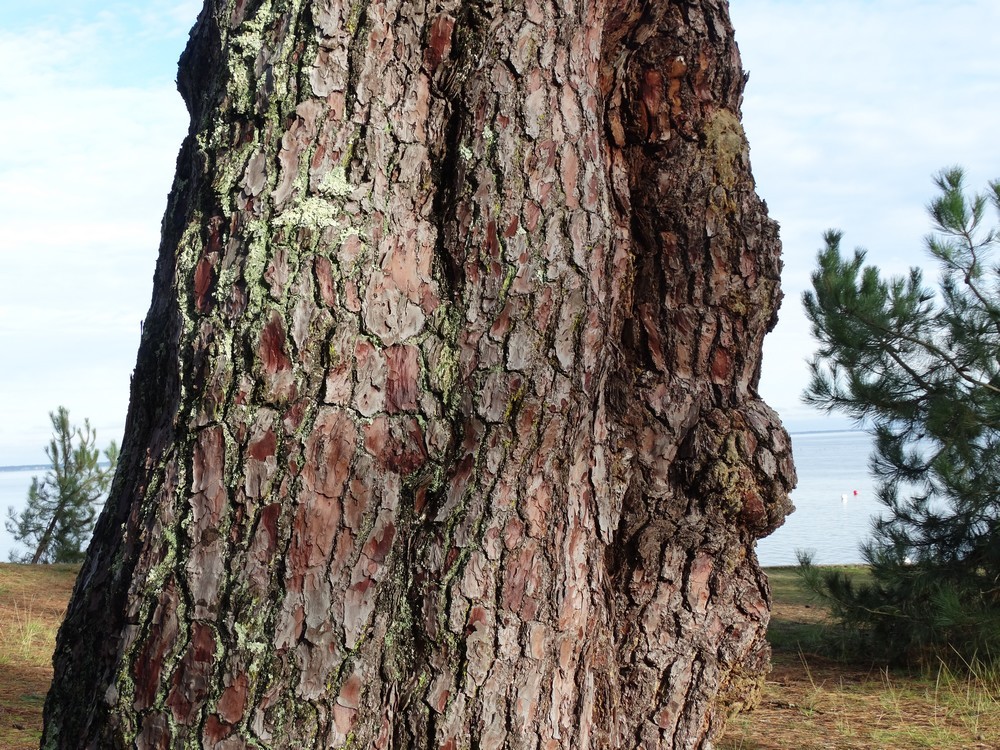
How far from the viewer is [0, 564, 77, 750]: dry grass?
387 centimetres

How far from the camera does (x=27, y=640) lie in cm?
539

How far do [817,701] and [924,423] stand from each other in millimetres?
2007

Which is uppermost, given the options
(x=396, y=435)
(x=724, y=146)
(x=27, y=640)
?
(x=724, y=146)

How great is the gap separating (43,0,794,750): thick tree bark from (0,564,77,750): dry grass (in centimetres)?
252

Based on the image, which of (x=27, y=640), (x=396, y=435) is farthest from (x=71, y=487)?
(x=396, y=435)

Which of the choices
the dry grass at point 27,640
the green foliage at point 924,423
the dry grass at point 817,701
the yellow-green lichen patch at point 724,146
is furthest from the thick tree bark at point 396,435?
the green foliage at point 924,423

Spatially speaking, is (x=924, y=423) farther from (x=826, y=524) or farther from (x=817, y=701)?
(x=826, y=524)

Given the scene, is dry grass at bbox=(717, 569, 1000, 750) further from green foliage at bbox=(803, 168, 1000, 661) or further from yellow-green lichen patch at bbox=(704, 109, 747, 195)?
yellow-green lichen patch at bbox=(704, 109, 747, 195)

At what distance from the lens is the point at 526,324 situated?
171 centimetres

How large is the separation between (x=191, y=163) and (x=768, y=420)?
1349 mm

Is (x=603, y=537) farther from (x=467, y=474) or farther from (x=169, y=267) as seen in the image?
(x=169, y=267)

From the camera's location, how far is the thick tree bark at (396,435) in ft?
5.15

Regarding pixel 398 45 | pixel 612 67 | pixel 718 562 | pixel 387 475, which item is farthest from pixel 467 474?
pixel 612 67

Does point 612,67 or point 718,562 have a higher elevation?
point 612,67
